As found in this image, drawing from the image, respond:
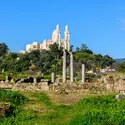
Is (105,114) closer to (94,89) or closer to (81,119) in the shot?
(81,119)

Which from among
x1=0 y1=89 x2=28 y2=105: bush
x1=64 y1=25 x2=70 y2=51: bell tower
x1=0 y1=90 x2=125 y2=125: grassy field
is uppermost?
x1=64 y1=25 x2=70 y2=51: bell tower

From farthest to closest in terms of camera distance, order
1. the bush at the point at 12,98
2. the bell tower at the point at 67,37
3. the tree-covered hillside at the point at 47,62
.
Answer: the bell tower at the point at 67,37, the tree-covered hillside at the point at 47,62, the bush at the point at 12,98

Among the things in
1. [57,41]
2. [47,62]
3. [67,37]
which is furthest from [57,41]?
[47,62]

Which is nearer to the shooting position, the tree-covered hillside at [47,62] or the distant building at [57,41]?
the tree-covered hillside at [47,62]

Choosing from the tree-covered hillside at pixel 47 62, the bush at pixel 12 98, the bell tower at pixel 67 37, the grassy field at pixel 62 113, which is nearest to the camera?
the grassy field at pixel 62 113

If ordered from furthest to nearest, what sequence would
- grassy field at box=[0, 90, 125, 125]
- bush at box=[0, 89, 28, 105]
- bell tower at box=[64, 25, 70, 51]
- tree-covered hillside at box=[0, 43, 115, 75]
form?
bell tower at box=[64, 25, 70, 51] < tree-covered hillside at box=[0, 43, 115, 75] < bush at box=[0, 89, 28, 105] < grassy field at box=[0, 90, 125, 125]

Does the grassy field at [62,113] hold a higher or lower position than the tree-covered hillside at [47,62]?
lower

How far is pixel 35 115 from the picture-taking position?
14.3 meters

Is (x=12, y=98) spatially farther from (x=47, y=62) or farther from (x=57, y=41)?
(x=57, y=41)

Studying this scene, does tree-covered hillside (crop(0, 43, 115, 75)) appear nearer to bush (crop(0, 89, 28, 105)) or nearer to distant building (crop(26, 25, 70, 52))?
distant building (crop(26, 25, 70, 52))

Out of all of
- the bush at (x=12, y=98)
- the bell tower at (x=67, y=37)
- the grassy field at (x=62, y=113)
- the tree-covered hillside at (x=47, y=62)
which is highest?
the bell tower at (x=67, y=37)

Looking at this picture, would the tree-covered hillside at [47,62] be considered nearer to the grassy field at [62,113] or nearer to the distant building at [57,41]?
the distant building at [57,41]

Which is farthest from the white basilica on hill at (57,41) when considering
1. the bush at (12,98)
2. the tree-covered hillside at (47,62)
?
the bush at (12,98)

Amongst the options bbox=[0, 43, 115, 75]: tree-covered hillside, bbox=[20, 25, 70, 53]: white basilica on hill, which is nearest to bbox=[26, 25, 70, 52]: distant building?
bbox=[20, 25, 70, 53]: white basilica on hill
